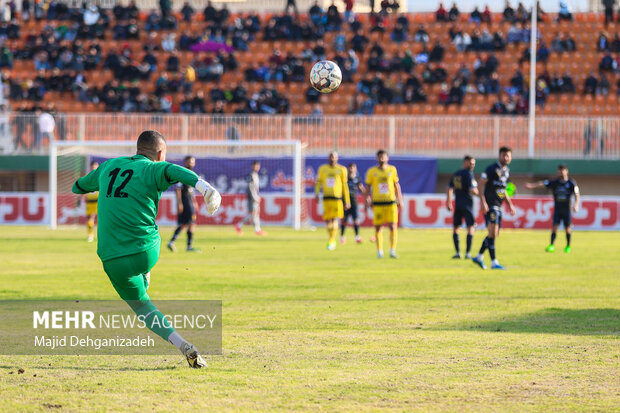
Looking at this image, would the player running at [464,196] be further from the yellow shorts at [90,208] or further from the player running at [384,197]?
the yellow shorts at [90,208]

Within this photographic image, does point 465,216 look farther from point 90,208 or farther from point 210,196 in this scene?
point 210,196

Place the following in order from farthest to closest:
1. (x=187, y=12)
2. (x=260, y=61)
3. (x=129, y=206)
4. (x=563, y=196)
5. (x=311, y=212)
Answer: (x=187, y=12) → (x=260, y=61) → (x=311, y=212) → (x=563, y=196) → (x=129, y=206)

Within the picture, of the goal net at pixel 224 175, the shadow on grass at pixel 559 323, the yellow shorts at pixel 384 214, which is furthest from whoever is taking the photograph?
the goal net at pixel 224 175

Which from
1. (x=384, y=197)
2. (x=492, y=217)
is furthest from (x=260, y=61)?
(x=492, y=217)

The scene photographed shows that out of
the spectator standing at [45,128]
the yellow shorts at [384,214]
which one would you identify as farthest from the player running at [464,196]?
the spectator standing at [45,128]

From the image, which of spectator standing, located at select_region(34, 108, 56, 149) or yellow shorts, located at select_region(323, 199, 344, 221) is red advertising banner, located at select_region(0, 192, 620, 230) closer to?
spectator standing, located at select_region(34, 108, 56, 149)

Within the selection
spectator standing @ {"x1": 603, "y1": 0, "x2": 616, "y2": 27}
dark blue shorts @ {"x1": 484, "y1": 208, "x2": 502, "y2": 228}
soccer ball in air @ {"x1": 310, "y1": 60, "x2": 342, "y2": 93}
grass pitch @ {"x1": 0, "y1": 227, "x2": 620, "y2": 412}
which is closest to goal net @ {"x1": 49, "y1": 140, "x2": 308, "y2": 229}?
grass pitch @ {"x1": 0, "y1": 227, "x2": 620, "y2": 412}

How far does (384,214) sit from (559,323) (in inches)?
398

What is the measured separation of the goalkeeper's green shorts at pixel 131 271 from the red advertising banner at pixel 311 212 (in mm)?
26620

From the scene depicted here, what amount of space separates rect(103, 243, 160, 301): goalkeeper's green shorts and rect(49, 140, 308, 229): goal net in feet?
85.0

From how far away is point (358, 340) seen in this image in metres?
9.70

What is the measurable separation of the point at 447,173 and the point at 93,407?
102ft

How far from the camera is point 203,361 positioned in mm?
8000

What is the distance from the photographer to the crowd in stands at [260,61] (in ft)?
130
